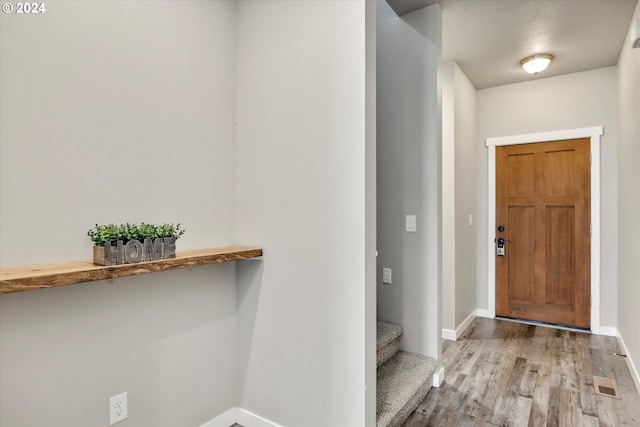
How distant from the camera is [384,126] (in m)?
2.84

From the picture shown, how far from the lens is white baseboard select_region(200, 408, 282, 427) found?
6.54 ft

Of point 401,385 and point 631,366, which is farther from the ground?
point 401,385

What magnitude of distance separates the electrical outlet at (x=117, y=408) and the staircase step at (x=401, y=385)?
125cm

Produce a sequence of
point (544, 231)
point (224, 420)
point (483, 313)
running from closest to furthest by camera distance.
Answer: point (224, 420) → point (544, 231) → point (483, 313)

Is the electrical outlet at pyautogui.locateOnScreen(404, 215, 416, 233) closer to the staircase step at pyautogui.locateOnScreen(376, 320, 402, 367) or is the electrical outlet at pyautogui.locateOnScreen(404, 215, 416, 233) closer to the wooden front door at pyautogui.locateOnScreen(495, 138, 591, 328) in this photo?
the staircase step at pyautogui.locateOnScreen(376, 320, 402, 367)

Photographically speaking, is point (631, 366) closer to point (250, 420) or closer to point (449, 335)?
point (449, 335)

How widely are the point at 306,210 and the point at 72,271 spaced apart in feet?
3.38

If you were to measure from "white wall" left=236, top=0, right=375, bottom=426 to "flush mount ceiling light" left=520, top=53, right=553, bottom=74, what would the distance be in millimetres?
2713

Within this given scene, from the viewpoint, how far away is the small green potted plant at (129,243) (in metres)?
1.39

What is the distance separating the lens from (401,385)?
227 cm

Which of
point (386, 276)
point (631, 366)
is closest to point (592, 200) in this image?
point (631, 366)

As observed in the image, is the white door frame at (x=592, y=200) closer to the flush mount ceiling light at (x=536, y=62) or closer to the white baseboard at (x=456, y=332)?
the white baseboard at (x=456, y=332)

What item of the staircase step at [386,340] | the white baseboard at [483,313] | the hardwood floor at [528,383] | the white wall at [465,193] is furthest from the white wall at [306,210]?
the white baseboard at [483,313]

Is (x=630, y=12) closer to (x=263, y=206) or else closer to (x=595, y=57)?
(x=595, y=57)
